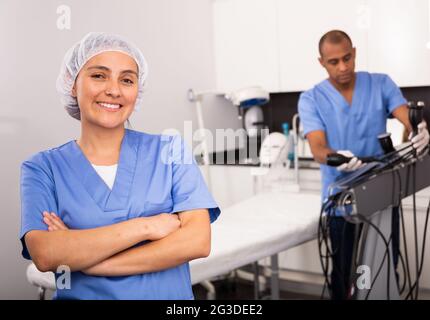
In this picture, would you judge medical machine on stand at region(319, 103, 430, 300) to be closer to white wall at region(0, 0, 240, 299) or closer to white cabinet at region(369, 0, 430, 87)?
white cabinet at region(369, 0, 430, 87)

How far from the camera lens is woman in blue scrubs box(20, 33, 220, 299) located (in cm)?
96

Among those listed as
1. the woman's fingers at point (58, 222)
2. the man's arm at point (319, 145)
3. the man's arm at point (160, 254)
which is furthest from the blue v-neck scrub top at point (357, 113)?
the woman's fingers at point (58, 222)

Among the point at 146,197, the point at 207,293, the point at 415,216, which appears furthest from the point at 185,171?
the point at 415,216

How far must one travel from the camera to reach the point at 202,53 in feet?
4.43

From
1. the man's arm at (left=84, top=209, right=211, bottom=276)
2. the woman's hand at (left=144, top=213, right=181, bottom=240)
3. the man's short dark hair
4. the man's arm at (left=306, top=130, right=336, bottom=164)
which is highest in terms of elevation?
the man's short dark hair

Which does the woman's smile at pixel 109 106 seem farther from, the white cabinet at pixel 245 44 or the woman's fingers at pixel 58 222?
the white cabinet at pixel 245 44

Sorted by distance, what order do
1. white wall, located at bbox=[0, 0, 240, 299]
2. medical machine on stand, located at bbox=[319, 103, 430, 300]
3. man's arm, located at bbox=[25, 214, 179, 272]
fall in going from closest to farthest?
1. man's arm, located at bbox=[25, 214, 179, 272]
2. white wall, located at bbox=[0, 0, 240, 299]
3. medical machine on stand, located at bbox=[319, 103, 430, 300]

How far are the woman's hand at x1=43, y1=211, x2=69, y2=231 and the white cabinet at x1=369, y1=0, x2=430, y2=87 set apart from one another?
84 centimetres

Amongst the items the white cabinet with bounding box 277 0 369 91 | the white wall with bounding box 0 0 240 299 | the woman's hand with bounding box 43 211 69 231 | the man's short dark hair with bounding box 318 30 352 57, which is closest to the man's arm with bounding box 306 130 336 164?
the white cabinet with bounding box 277 0 369 91

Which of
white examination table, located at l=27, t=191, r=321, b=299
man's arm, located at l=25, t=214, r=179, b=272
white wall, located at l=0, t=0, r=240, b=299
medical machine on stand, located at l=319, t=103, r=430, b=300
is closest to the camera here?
man's arm, located at l=25, t=214, r=179, b=272

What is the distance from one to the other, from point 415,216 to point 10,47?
106 centimetres

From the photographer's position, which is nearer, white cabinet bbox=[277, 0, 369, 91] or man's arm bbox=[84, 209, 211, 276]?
man's arm bbox=[84, 209, 211, 276]

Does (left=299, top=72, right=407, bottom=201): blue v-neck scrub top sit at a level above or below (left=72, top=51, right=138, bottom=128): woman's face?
below
